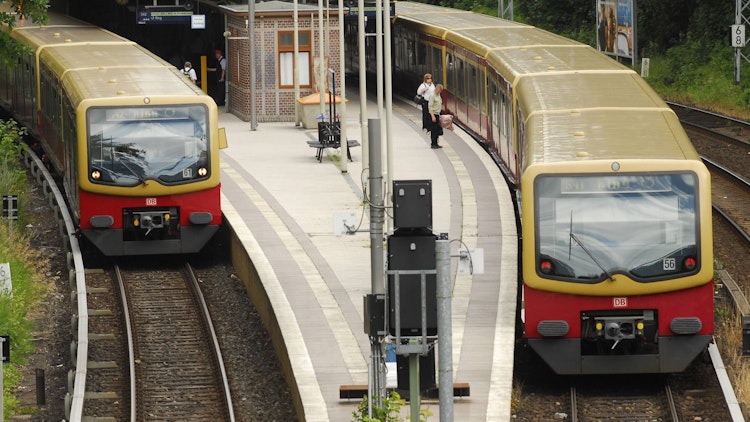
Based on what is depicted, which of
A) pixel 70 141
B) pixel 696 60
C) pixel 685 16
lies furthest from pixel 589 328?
pixel 685 16

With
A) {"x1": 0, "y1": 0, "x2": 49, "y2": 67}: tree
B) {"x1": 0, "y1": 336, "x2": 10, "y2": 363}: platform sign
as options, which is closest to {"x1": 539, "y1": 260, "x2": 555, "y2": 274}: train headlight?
{"x1": 0, "y1": 336, "x2": 10, "y2": 363}: platform sign

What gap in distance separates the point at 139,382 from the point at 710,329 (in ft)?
21.7

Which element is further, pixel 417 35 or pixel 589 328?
pixel 417 35

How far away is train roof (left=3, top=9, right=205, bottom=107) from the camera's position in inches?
942

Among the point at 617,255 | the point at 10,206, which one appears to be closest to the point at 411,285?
the point at 617,255

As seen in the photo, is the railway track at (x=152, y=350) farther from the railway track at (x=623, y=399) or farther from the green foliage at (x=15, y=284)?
the railway track at (x=623, y=399)

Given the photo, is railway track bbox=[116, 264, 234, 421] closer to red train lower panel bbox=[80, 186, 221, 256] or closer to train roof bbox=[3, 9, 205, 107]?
red train lower panel bbox=[80, 186, 221, 256]

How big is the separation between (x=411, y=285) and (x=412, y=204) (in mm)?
669

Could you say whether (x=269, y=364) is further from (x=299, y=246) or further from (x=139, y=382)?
(x=299, y=246)

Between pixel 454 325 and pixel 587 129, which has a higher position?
pixel 587 129

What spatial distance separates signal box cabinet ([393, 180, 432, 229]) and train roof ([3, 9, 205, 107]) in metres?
11.5

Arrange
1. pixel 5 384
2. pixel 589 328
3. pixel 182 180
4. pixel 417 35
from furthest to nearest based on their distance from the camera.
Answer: pixel 417 35, pixel 182 180, pixel 5 384, pixel 589 328

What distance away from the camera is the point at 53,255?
1001 inches

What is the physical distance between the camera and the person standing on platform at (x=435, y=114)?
103 feet
